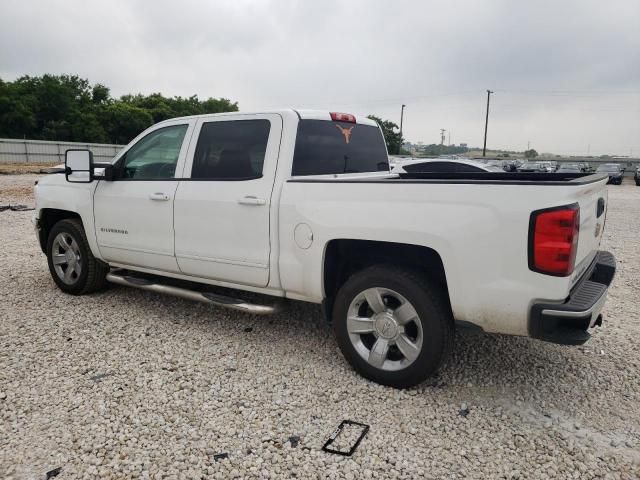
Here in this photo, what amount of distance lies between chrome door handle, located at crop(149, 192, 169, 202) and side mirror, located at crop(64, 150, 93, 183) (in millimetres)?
783

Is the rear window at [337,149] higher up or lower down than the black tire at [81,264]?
higher up

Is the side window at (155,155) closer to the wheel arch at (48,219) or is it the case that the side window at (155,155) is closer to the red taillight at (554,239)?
the wheel arch at (48,219)

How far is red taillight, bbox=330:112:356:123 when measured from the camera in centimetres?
432

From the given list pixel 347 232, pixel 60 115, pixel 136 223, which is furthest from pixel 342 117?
pixel 60 115

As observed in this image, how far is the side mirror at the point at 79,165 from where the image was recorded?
15.5 feet

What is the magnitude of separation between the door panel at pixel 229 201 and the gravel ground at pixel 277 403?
71 cm

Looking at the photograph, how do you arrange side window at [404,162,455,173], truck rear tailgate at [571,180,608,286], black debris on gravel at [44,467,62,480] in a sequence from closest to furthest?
black debris on gravel at [44,467,62,480] → truck rear tailgate at [571,180,608,286] → side window at [404,162,455,173]

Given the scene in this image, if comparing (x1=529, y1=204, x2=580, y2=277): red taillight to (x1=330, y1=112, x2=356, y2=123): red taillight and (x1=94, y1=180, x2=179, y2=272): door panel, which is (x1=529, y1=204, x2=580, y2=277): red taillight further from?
(x1=94, y1=180, x2=179, y2=272): door panel

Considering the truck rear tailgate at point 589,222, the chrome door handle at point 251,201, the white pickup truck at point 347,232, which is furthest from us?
the chrome door handle at point 251,201

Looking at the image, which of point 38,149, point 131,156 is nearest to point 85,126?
point 38,149

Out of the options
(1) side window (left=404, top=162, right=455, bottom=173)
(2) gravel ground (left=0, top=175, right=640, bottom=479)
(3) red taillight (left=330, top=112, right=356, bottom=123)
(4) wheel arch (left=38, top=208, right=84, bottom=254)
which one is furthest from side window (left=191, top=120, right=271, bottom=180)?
(1) side window (left=404, top=162, right=455, bottom=173)

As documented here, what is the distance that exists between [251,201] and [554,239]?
7.09 ft

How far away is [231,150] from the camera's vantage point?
4.14 metres

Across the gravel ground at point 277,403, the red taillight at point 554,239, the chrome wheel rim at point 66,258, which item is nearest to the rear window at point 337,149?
the gravel ground at point 277,403
